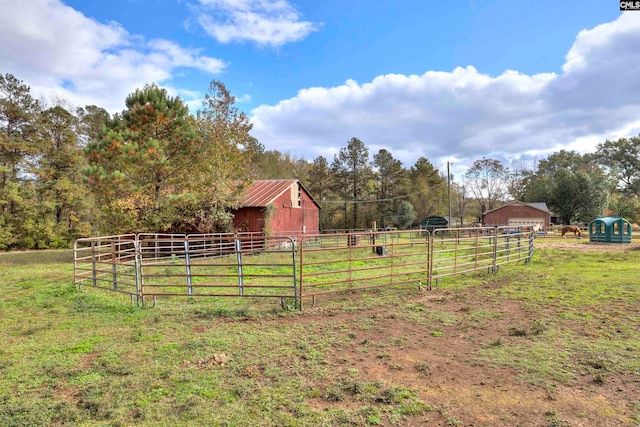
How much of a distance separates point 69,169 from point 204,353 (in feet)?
95.7

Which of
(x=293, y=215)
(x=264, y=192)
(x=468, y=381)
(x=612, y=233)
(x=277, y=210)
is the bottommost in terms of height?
(x=468, y=381)

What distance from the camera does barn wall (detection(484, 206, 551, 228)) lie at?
121ft

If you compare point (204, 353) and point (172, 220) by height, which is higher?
point (172, 220)

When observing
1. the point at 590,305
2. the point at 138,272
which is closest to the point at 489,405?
the point at 590,305

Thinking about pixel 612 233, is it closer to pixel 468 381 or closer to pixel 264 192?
pixel 264 192

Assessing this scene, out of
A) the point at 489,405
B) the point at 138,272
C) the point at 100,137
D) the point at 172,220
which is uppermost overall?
the point at 100,137

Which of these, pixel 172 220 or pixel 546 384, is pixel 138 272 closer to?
pixel 546 384

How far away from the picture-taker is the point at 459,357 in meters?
4.02

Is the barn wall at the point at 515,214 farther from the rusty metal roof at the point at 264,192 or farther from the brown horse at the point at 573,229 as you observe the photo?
the rusty metal roof at the point at 264,192

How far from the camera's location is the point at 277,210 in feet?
69.3

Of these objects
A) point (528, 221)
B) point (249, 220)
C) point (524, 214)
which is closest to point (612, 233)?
point (528, 221)

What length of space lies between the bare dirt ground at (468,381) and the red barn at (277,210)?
14.6m

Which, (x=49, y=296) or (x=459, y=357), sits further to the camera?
(x=49, y=296)

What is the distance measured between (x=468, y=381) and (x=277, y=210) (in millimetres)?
18306
